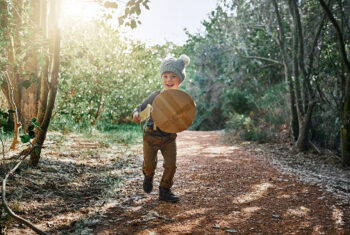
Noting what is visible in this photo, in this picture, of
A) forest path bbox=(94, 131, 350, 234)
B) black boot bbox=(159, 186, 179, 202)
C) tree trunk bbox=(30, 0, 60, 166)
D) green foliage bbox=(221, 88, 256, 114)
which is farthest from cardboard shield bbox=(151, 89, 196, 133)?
green foliage bbox=(221, 88, 256, 114)

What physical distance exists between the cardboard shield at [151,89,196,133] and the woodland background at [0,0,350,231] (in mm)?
1044

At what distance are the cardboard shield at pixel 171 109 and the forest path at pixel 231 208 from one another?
923 millimetres

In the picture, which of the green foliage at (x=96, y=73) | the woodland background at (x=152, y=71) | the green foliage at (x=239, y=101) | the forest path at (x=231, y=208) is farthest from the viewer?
the green foliage at (x=239, y=101)

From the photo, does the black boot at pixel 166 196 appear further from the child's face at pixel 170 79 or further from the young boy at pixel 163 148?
the child's face at pixel 170 79

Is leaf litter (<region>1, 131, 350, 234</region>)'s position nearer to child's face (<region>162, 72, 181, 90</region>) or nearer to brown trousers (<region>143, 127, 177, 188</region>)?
brown trousers (<region>143, 127, 177, 188</region>)

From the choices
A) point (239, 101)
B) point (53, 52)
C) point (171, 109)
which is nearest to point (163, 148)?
point (171, 109)

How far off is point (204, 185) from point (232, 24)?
833cm

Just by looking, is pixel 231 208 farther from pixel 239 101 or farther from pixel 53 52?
pixel 239 101

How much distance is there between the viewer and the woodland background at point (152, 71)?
12.6ft

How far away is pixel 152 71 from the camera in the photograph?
1165cm

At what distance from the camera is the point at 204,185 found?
4004 mm

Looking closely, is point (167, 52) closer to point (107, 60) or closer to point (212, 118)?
point (212, 118)

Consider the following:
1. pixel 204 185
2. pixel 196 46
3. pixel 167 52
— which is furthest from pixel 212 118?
pixel 204 185

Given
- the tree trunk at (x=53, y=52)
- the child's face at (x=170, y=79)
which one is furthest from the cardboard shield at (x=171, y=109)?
the tree trunk at (x=53, y=52)
